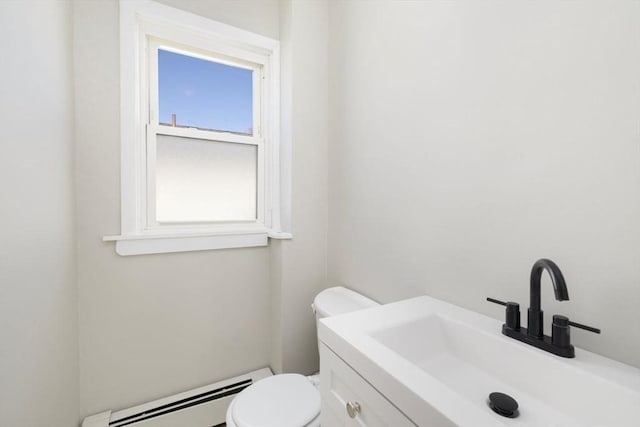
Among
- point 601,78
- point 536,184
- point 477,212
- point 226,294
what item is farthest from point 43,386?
point 601,78

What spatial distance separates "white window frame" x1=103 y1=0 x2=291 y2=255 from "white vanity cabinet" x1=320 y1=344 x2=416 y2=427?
0.91 metres

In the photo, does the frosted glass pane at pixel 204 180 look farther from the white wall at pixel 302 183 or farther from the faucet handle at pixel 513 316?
the faucet handle at pixel 513 316

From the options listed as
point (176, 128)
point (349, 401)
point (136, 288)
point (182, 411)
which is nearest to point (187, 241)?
point (136, 288)

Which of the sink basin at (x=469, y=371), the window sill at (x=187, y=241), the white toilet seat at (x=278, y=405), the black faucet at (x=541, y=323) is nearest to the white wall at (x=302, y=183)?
the window sill at (x=187, y=241)

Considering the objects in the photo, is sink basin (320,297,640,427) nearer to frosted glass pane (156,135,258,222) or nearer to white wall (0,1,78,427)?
white wall (0,1,78,427)

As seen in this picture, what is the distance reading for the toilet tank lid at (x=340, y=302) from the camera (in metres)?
1.24

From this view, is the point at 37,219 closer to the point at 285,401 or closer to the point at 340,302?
the point at 285,401

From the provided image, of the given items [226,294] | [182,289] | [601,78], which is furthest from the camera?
[226,294]

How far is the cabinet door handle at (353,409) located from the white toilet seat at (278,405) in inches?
18.3

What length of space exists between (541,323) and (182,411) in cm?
164

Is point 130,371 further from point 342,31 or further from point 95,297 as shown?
point 342,31

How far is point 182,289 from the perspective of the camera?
1.46m

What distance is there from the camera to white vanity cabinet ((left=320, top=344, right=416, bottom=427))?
53cm

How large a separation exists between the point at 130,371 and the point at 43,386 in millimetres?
556
